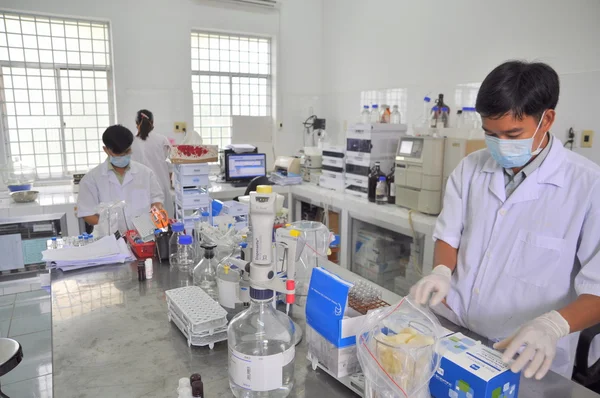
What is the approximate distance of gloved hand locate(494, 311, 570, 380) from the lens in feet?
3.04

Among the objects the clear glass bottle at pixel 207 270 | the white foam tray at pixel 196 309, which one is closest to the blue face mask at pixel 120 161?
the clear glass bottle at pixel 207 270

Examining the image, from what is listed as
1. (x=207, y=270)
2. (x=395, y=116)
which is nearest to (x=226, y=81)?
(x=395, y=116)

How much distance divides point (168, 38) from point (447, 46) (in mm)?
2969

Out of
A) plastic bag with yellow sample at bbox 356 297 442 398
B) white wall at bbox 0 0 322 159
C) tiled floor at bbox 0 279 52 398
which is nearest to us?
plastic bag with yellow sample at bbox 356 297 442 398

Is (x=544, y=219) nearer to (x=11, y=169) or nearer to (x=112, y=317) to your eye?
(x=112, y=317)

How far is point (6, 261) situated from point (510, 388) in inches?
156

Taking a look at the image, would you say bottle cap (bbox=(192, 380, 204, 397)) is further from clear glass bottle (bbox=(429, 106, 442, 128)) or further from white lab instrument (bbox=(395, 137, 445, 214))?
clear glass bottle (bbox=(429, 106, 442, 128))

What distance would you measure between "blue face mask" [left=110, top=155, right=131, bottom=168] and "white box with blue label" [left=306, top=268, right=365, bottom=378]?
6.52 feet

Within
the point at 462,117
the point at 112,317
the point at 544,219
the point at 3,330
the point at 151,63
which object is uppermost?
the point at 151,63

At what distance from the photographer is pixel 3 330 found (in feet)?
10.0

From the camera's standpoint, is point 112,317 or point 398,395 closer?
point 398,395

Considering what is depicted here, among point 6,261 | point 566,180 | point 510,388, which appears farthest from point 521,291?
point 6,261

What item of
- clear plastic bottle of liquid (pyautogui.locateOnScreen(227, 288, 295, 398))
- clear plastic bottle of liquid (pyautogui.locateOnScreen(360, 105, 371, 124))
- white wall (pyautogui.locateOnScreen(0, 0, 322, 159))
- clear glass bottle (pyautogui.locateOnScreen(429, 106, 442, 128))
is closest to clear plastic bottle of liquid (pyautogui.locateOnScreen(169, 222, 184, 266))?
clear plastic bottle of liquid (pyautogui.locateOnScreen(227, 288, 295, 398))

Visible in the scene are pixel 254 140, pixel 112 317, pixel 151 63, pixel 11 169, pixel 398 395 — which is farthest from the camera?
pixel 254 140
